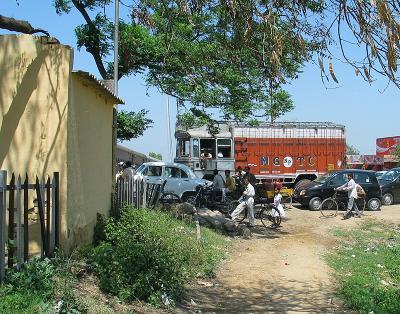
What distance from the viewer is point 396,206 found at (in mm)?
24688

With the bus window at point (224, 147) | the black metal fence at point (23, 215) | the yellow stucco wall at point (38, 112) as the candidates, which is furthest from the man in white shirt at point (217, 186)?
the black metal fence at point (23, 215)

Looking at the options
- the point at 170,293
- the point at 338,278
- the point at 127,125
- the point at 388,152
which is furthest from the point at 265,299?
the point at 388,152

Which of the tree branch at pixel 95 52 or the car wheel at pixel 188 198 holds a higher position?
the tree branch at pixel 95 52

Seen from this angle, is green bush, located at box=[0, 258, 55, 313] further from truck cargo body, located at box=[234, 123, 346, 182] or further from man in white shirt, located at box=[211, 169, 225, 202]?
truck cargo body, located at box=[234, 123, 346, 182]

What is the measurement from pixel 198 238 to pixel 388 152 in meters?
38.7

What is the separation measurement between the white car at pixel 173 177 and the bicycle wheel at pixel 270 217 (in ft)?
11.9

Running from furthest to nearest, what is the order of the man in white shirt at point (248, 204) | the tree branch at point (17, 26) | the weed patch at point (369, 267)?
the man in white shirt at point (248, 204) < the weed patch at point (369, 267) < the tree branch at point (17, 26)

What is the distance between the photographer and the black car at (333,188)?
72.9 feet

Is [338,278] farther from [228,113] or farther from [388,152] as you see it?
[388,152]

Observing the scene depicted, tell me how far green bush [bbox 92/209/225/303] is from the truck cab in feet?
43.9

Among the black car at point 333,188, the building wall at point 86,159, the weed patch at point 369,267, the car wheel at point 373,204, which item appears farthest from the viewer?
the car wheel at point 373,204

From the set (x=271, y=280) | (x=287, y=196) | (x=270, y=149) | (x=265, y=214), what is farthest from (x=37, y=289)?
(x=270, y=149)

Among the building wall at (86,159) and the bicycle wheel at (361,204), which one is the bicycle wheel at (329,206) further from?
the building wall at (86,159)

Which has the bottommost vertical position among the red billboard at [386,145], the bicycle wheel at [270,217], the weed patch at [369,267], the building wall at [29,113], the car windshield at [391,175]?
the weed patch at [369,267]
